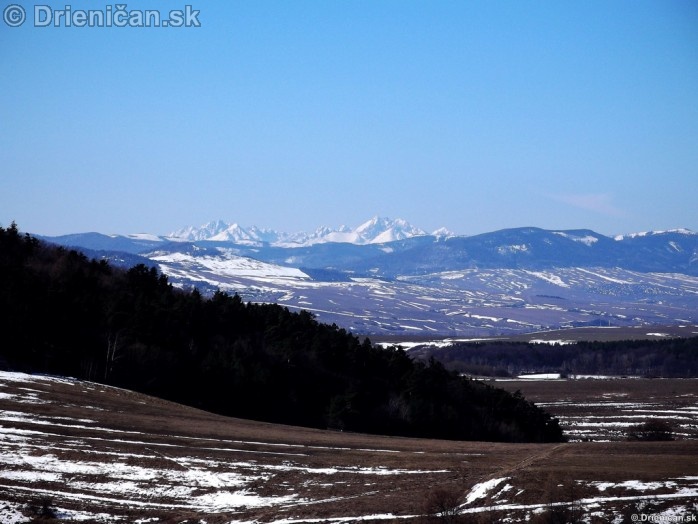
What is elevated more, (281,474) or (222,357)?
(222,357)

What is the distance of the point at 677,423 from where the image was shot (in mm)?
84875

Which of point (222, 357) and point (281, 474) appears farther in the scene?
point (222, 357)

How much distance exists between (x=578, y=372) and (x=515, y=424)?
Answer: 12082 centimetres

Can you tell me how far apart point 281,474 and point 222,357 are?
3863 centimetres

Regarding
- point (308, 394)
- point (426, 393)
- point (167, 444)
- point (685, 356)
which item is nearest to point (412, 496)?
point (167, 444)

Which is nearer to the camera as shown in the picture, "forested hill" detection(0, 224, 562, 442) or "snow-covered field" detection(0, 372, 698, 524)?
"snow-covered field" detection(0, 372, 698, 524)

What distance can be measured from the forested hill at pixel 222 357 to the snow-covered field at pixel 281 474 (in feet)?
66.0

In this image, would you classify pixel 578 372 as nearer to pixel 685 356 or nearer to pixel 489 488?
pixel 685 356

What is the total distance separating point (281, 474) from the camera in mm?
35562

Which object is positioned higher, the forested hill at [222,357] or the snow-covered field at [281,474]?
the forested hill at [222,357]

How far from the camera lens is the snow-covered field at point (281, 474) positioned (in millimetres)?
29359

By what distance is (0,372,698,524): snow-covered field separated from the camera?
2936 cm

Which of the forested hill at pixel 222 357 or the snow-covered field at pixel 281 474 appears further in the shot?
the forested hill at pixel 222 357

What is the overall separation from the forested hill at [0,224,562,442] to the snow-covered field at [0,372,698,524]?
20.1 metres
